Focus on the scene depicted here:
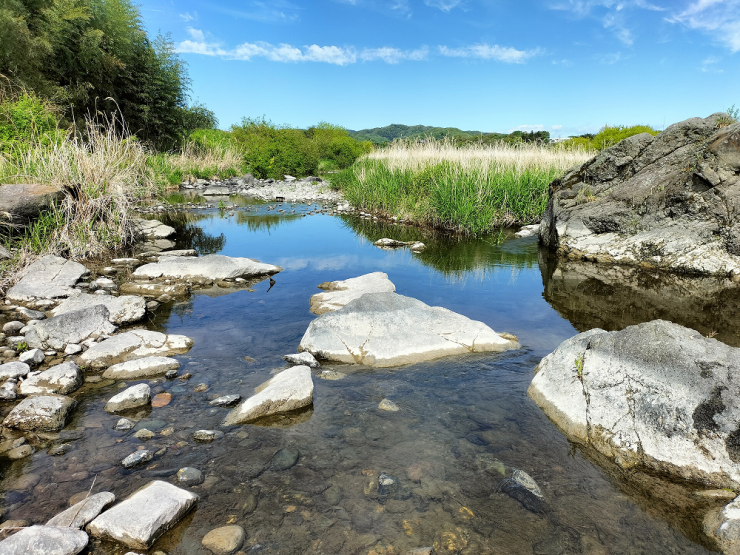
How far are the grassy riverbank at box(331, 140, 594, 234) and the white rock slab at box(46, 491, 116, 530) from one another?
10114 millimetres

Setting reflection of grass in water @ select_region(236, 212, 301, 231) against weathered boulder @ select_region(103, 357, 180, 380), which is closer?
weathered boulder @ select_region(103, 357, 180, 380)

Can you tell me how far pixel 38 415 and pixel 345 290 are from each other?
3.89m

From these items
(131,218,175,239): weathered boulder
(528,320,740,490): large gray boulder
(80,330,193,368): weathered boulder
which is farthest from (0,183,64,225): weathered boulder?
(528,320,740,490): large gray boulder

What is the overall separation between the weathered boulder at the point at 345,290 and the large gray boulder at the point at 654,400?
2893 millimetres

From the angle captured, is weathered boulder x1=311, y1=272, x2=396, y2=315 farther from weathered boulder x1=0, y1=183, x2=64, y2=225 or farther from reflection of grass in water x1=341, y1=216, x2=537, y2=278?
weathered boulder x1=0, y1=183, x2=64, y2=225

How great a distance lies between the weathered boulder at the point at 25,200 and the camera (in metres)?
6.93

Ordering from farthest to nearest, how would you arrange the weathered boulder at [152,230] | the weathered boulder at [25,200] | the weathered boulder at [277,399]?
the weathered boulder at [152,230] < the weathered boulder at [25,200] < the weathered boulder at [277,399]

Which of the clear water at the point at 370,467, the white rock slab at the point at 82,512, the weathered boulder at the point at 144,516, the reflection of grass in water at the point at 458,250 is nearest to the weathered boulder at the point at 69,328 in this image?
the clear water at the point at 370,467

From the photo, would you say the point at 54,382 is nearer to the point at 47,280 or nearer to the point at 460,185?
the point at 47,280

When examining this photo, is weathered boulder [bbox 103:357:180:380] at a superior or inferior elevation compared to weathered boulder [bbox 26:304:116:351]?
inferior

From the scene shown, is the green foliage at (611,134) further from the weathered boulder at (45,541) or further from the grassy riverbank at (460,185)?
the weathered boulder at (45,541)

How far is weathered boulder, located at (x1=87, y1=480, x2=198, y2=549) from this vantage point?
2248mm

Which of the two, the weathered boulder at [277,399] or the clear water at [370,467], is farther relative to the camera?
the weathered boulder at [277,399]

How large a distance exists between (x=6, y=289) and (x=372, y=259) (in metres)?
5.83
